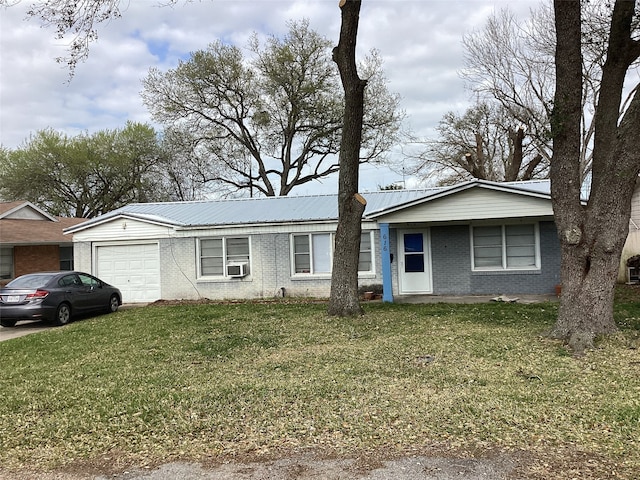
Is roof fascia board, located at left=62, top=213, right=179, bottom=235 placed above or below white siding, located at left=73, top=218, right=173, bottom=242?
above

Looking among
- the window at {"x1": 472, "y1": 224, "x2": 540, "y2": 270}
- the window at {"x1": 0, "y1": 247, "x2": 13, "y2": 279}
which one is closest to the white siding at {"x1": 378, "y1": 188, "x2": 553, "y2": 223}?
the window at {"x1": 472, "y1": 224, "x2": 540, "y2": 270}

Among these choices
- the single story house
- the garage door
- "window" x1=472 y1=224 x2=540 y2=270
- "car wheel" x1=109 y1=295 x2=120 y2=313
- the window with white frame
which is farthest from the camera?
the garage door

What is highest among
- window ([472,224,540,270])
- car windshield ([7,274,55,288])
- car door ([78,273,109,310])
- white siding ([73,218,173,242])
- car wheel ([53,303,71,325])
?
white siding ([73,218,173,242])

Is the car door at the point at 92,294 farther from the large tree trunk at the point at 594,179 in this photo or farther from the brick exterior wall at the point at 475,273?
the large tree trunk at the point at 594,179

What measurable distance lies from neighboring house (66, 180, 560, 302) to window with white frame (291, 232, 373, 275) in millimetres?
33

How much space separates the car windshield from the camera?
12727 millimetres

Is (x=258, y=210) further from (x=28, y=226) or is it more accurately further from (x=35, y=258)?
(x=28, y=226)

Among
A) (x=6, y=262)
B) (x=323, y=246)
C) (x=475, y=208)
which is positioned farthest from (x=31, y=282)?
(x=475, y=208)

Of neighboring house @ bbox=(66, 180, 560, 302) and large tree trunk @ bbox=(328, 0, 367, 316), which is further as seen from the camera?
neighboring house @ bbox=(66, 180, 560, 302)

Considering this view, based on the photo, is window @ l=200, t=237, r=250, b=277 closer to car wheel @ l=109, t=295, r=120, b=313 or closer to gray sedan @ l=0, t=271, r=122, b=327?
car wheel @ l=109, t=295, r=120, b=313

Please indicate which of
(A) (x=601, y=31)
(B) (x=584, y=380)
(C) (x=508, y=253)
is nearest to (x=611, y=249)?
(B) (x=584, y=380)

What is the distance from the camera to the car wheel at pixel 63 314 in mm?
12695

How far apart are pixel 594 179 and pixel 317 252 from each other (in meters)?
9.68

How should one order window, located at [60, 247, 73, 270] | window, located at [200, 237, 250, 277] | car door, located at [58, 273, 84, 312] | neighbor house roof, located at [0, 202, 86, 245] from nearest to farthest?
car door, located at [58, 273, 84, 312], window, located at [200, 237, 250, 277], neighbor house roof, located at [0, 202, 86, 245], window, located at [60, 247, 73, 270]
